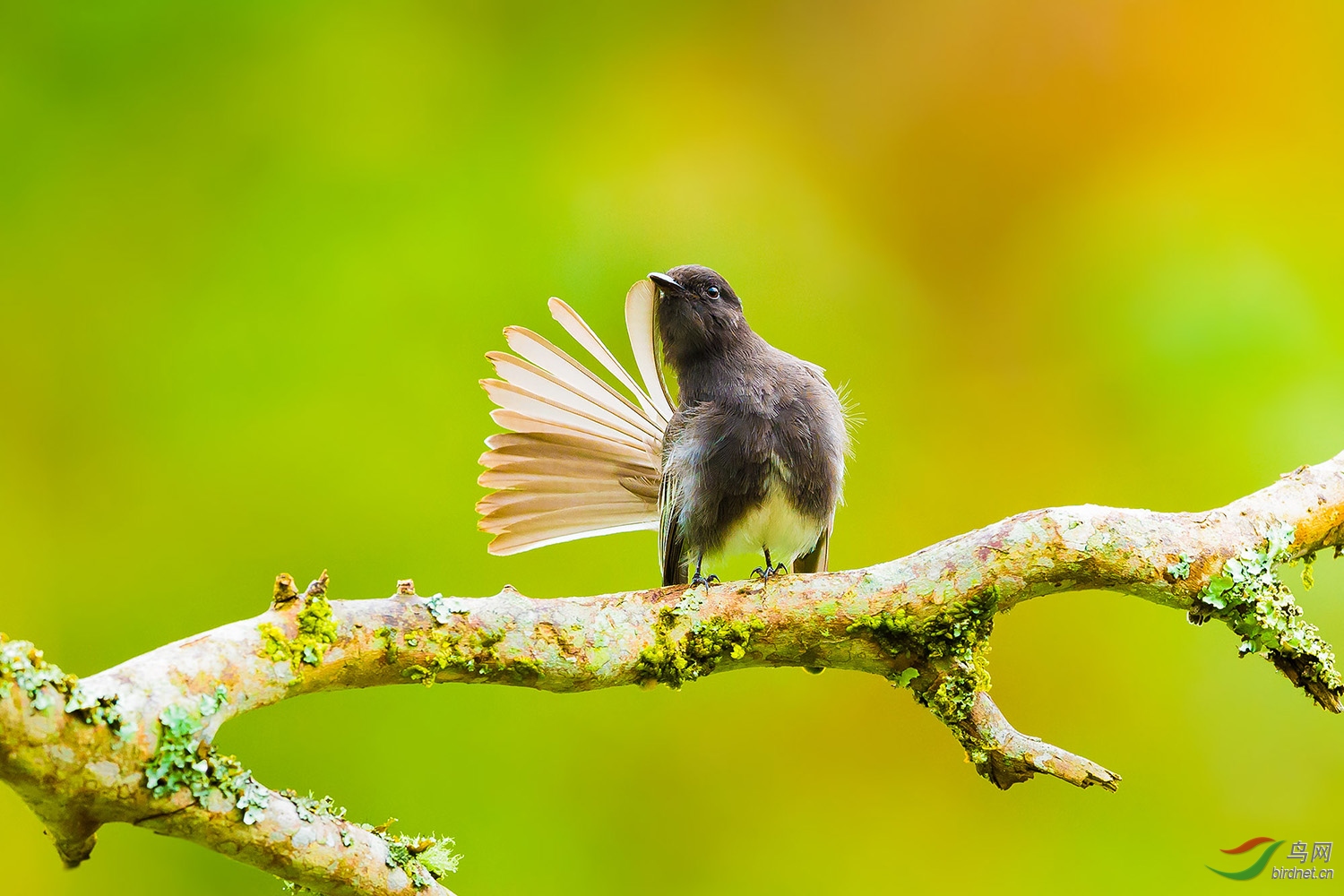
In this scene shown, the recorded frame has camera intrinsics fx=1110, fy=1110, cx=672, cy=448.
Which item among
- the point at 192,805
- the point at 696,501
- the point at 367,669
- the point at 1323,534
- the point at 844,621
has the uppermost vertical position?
the point at 696,501

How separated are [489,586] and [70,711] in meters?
2.62

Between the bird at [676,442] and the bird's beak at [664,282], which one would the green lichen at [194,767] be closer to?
the bird at [676,442]

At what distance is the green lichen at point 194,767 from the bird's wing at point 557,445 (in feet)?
4.44

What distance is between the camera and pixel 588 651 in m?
2.21

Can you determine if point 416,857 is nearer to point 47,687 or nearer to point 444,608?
point 444,608

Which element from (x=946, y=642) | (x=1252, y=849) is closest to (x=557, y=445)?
(x=946, y=642)

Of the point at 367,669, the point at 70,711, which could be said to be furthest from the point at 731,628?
the point at 70,711

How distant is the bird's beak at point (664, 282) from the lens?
3414mm

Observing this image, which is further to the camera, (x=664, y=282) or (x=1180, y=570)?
(x=664, y=282)

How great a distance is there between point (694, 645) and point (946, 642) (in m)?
0.53

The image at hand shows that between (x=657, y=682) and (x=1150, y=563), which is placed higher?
(x=1150, y=563)

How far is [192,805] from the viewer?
1.70 m

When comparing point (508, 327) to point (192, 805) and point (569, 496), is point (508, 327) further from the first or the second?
point (192, 805)

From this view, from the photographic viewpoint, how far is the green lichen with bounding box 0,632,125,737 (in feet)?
5.11
